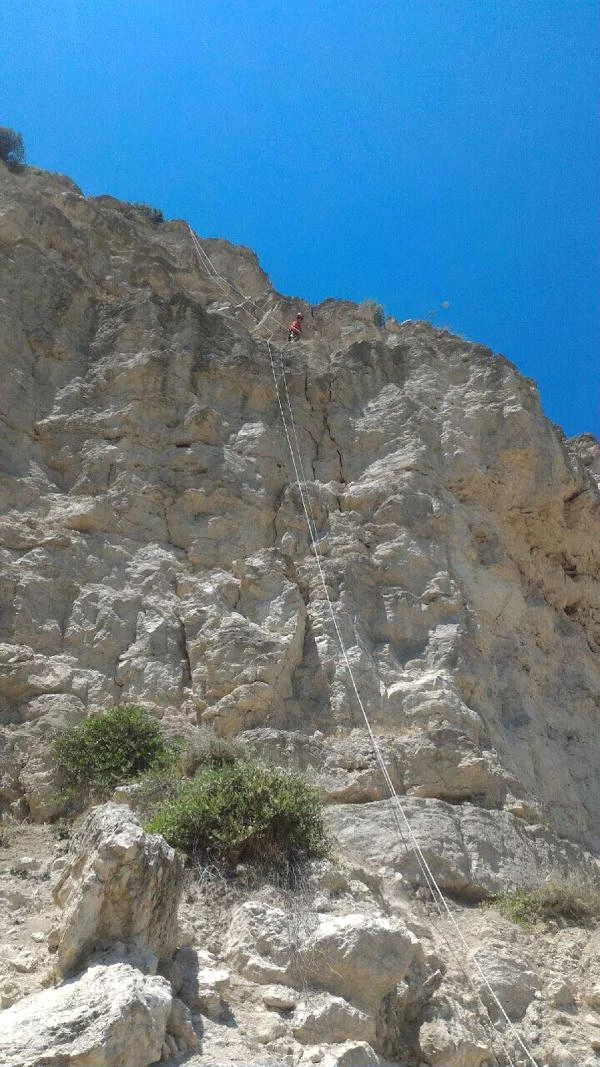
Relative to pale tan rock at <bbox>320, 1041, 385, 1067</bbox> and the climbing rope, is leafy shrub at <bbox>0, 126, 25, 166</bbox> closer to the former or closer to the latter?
the climbing rope

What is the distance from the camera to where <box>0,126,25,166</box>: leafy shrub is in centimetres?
2366

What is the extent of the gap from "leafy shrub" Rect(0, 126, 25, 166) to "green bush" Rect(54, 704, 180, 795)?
19.8 metres

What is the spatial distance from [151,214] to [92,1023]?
87.1ft

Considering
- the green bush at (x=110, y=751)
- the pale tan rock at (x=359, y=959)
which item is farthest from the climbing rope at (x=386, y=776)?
the green bush at (x=110, y=751)

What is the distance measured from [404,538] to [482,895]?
506 centimetres

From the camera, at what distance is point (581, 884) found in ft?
27.8

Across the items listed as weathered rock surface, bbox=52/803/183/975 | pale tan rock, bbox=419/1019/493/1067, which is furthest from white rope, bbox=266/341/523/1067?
weathered rock surface, bbox=52/803/183/975

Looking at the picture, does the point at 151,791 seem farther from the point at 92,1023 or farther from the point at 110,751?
the point at 92,1023

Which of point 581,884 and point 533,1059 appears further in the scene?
point 581,884

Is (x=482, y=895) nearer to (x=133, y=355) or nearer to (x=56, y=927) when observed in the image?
(x=56, y=927)

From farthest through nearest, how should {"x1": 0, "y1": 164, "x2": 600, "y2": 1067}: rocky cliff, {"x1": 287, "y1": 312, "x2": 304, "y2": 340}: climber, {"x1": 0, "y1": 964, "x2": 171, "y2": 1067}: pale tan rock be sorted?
{"x1": 287, "y1": 312, "x2": 304, "y2": 340}: climber
{"x1": 0, "y1": 164, "x2": 600, "y2": 1067}: rocky cliff
{"x1": 0, "y1": 964, "x2": 171, "y2": 1067}: pale tan rock

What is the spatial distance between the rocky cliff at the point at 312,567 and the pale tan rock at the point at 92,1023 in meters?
1.38

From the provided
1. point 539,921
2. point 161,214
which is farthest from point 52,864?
point 161,214

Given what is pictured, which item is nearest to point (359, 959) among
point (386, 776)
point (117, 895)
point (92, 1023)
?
point (117, 895)
